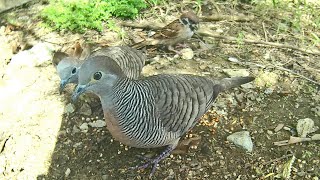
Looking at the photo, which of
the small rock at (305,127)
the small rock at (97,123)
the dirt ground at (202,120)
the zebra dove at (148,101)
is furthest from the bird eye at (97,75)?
the small rock at (305,127)

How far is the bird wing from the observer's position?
3.43 m

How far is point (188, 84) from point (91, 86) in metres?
0.92

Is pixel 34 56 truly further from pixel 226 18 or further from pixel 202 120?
pixel 226 18

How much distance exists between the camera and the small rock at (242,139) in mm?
3766

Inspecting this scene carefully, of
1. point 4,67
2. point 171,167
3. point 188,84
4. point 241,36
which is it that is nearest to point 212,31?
point 241,36

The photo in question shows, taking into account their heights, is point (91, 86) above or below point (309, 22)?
above

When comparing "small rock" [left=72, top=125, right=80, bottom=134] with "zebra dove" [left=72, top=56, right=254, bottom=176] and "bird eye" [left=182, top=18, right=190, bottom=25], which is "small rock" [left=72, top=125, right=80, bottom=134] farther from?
"bird eye" [left=182, top=18, right=190, bottom=25]

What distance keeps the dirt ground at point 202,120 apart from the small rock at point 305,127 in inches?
2.5

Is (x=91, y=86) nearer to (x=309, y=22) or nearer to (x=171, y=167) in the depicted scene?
(x=171, y=167)

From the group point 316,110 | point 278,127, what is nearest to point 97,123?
point 278,127

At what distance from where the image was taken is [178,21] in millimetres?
4730

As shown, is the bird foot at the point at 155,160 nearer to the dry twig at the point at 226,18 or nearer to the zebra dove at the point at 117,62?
the zebra dove at the point at 117,62

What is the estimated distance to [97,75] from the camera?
117 inches

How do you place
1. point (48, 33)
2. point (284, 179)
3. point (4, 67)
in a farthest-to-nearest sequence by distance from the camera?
1. point (48, 33)
2. point (4, 67)
3. point (284, 179)
